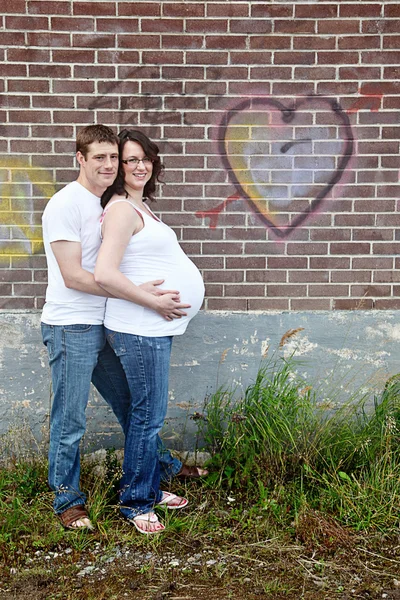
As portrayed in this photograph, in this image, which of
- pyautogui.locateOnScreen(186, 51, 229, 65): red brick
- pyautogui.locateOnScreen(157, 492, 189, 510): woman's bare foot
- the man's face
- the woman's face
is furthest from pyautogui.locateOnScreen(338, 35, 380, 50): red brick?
pyautogui.locateOnScreen(157, 492, 189, 510): woman's bare foot

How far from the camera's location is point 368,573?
9.27 ft

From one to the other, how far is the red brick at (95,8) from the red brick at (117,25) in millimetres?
38

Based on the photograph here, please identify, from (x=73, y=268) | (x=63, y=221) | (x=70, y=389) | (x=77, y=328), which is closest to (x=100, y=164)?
(x=63, y=221)

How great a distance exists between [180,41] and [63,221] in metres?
1.48

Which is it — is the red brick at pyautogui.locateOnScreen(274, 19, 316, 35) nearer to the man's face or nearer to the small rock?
the man's face

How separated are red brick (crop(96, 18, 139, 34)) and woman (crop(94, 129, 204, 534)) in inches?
38.5

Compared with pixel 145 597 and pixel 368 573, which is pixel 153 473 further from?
pixel 368 573

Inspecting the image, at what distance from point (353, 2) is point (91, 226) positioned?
209 centimetres

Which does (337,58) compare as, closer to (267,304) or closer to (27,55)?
(267,304)

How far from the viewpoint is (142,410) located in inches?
121

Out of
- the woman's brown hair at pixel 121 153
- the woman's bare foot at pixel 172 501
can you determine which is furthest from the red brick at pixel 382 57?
the woman's bare foot at pixel 172 501

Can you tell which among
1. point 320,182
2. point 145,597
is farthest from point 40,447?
point 320,182

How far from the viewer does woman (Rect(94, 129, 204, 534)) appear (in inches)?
114

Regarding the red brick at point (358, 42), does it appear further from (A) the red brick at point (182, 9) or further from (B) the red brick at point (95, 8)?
(B) the red brick at point (95, 8)
